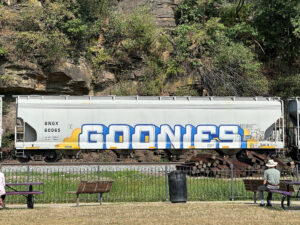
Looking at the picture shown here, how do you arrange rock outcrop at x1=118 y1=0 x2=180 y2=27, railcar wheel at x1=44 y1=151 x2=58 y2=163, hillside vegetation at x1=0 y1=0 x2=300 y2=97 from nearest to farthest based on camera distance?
railcar wheel at x1=44 y1=151 x2=58 y2=163
hillside vegetation at x1=0 y1=0 x2=300 y2=97
rock outcrop at x1=118 y1=0 x2=180 y2=27

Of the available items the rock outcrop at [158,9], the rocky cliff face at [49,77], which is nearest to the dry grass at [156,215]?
the rocky cliff face at [49,77]

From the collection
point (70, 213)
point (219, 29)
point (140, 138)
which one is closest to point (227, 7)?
point (219, 29)

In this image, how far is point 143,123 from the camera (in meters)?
28.4

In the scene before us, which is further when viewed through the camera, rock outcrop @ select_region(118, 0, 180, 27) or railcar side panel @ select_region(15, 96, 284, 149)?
rock outcrop @ select_region(118, 0, 180, 27)

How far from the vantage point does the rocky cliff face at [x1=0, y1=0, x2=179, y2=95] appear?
34000mm

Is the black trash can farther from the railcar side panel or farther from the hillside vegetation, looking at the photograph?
the hillside vegetation

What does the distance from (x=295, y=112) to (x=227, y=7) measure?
17.7 m

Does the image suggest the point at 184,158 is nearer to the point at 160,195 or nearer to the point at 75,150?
the point at 75,150

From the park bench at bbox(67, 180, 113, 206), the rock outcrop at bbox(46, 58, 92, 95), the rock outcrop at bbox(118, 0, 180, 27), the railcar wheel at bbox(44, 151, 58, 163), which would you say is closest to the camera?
the park bench at bbox(67, 180, 113, 206)

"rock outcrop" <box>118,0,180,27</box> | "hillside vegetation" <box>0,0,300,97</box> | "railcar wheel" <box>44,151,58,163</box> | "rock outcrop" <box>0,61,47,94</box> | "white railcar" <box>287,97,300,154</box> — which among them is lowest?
"railcar wheel" <box>44,151,58,163</box>

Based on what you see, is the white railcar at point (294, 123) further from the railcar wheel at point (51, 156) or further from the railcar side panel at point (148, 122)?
the railcar wheel at point (51, 156)

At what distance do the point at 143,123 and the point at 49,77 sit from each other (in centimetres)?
1019

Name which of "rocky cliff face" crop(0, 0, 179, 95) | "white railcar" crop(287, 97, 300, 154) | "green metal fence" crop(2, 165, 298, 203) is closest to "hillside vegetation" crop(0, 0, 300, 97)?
"rocky cliff face" crop(0, 0, 179, 95)

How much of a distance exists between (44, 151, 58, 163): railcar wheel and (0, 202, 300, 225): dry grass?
1341cm
